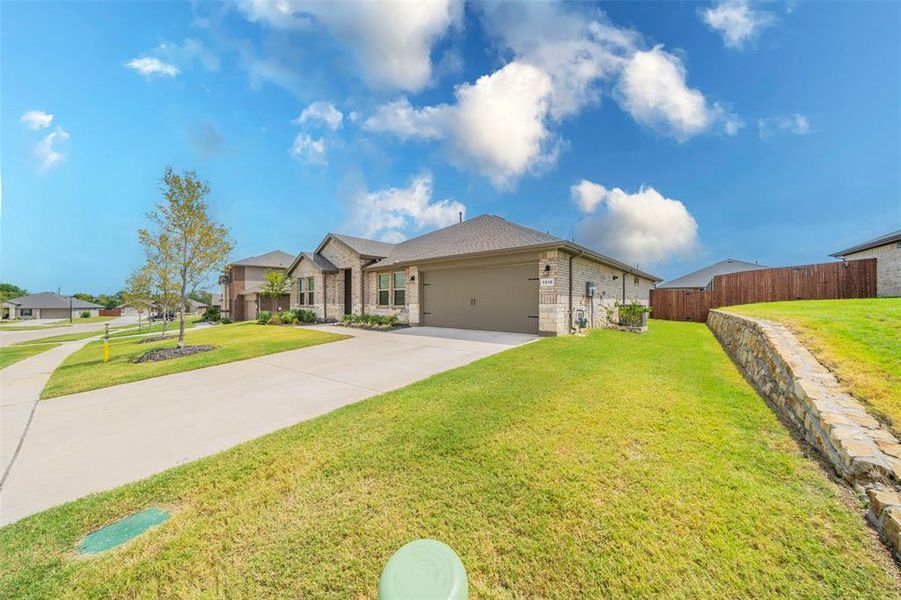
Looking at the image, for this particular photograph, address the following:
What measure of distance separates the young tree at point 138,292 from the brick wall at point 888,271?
92.6 ft

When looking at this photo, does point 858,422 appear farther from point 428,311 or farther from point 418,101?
point 418,101

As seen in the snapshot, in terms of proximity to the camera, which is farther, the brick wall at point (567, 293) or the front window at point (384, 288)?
the front window at point (384, 288)

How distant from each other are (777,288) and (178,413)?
851 inches

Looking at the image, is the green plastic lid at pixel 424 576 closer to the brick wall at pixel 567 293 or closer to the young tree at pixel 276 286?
the brick wall at pixel 567 293

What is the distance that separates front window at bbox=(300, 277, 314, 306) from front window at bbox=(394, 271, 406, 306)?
22.1ft

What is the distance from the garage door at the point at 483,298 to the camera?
10.9m

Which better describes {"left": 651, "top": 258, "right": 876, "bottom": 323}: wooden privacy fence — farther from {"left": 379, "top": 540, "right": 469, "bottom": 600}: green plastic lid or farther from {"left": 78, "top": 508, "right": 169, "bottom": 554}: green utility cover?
{"left": 78, "top": 508, "right": 169, "bottom": 554}: green utility cover

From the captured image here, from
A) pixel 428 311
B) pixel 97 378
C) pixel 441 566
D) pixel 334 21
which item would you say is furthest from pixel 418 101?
pixel 441 566

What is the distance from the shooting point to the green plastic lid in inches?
42.4

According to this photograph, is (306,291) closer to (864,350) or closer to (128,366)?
(128,366)

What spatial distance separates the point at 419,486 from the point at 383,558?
69cm

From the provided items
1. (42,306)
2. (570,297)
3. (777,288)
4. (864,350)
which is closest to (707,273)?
(777,288)

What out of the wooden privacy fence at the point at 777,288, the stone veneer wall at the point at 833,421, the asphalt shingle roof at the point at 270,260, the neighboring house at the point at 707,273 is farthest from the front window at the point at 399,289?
the neighboring house at the point at 707,273

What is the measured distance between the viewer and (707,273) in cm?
3138
